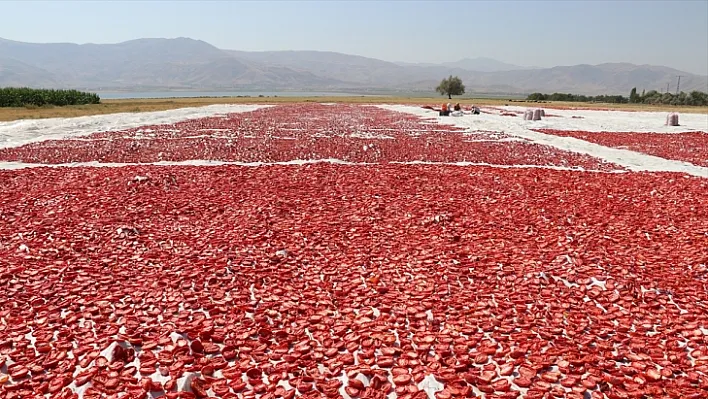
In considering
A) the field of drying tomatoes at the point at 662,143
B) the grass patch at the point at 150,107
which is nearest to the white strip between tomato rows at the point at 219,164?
the field of drying tomatoes at the point at 662,143

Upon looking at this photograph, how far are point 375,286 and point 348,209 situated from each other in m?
3.68

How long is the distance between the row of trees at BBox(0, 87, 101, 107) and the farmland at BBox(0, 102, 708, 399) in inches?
1631

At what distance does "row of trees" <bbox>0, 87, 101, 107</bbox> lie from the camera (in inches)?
1753

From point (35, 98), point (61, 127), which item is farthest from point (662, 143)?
point (35, 98)

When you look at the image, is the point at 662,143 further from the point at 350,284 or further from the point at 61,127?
the point at 61,127

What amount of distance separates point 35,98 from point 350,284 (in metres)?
54.3

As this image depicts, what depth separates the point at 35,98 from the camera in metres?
46.8

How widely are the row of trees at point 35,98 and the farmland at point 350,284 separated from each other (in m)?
41.4

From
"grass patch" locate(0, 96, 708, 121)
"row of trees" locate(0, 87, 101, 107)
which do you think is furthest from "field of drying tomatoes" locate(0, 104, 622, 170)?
"row of trees" locate(0, 87, 101, 107)

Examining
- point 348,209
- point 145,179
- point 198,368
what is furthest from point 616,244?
point 145,179

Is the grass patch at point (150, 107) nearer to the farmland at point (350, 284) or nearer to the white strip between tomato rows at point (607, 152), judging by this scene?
the farmland at point (350, 284)

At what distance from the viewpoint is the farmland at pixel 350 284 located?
3.91 metres

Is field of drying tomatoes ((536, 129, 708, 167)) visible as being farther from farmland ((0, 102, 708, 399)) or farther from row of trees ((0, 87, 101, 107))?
row of trees ((0, 87, 101, 107))

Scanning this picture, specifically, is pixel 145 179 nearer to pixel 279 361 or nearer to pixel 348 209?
pixel 348 209
